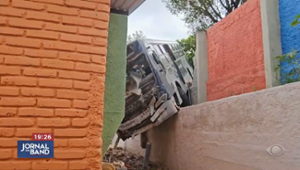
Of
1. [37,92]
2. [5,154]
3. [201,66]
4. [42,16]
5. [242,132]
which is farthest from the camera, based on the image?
[201,66]

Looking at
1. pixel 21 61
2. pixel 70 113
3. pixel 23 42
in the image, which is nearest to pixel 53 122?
pixel 70 113

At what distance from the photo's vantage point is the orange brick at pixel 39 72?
75.5 inches

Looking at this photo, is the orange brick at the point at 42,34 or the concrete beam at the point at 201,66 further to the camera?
the concrete beam at the point at 201,66

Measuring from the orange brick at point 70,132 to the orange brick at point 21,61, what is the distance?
44 centimetres

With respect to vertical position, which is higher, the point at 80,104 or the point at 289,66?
the point at 289,66

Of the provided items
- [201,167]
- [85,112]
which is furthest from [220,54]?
[85,112]

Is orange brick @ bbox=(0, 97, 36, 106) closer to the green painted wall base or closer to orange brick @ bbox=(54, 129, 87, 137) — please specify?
orange brick @ bbox=(54, 129, 87, 137)

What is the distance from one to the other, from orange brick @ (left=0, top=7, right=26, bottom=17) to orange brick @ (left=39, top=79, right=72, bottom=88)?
1.47 ft

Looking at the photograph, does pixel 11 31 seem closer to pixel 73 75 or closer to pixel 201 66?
pixel 73 75

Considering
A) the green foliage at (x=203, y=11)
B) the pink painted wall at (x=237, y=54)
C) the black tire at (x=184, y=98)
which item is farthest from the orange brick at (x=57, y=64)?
the green foliage at (x=203, y=11)

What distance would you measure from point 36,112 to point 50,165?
0.33 metres

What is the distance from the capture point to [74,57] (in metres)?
2.05

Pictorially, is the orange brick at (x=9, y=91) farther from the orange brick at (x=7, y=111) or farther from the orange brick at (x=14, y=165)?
the orange brick at (x=14, y=165)

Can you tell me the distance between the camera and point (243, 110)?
175 inches
